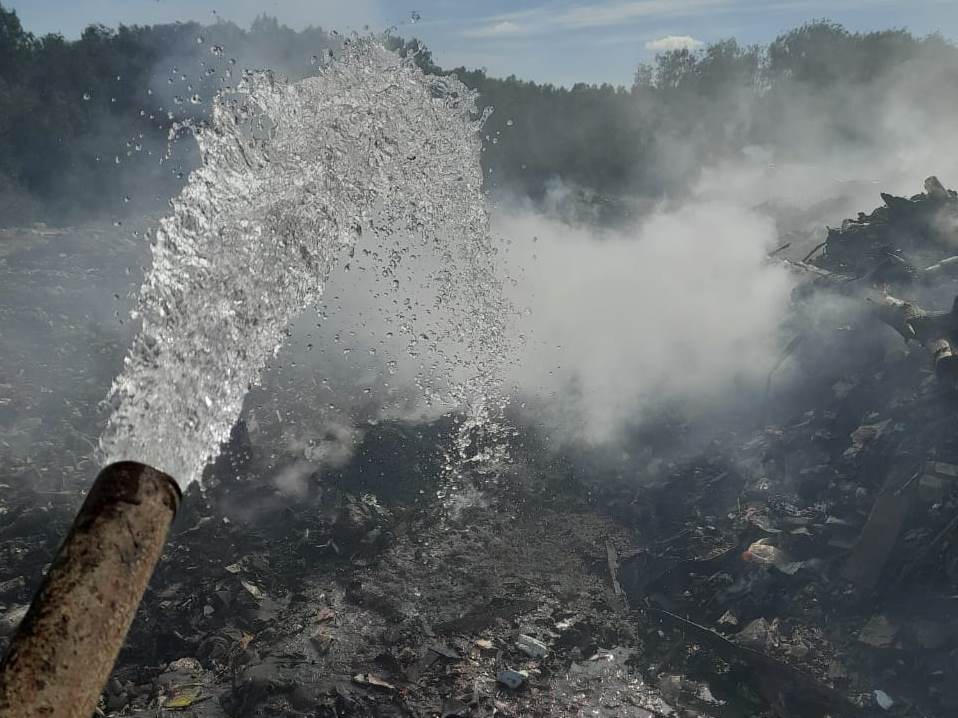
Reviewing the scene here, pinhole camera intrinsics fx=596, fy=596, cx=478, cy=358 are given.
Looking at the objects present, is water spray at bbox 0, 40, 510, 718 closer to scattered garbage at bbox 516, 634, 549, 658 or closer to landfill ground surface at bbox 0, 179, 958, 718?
landfill ground surface at bbox 0, 179, 958, 718

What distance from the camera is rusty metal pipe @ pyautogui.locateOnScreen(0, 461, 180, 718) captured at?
1042 millimetres

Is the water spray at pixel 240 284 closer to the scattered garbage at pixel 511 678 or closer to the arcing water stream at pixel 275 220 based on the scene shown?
the arcing water stream at pixel 275 220

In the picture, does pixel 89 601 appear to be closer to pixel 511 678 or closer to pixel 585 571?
pixel 511 678

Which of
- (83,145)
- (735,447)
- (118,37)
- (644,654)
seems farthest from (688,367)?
(118,37)

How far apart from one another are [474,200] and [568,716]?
682 cm

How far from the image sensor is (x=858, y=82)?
28.8 meters

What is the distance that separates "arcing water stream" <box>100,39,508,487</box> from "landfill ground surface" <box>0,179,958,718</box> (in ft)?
3.57

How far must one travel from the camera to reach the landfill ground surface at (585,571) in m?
4.58

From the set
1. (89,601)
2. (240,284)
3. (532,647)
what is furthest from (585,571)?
(89,601)

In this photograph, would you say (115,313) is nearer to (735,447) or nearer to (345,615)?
(345,615)

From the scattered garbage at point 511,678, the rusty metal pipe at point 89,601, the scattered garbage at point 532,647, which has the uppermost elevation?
the rusty metal pipe at point 89,601

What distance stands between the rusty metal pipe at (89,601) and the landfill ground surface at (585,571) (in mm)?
3638

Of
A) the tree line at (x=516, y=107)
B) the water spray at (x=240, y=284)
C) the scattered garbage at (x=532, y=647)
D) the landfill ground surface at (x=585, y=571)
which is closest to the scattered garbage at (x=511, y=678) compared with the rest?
the landfill ground surface at (x=585, y=571)

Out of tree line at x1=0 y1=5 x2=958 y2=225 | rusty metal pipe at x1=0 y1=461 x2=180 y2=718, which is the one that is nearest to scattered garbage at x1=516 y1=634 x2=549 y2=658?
rusty metal pipe at x1=0 y1=461 x2=180 y2=718
